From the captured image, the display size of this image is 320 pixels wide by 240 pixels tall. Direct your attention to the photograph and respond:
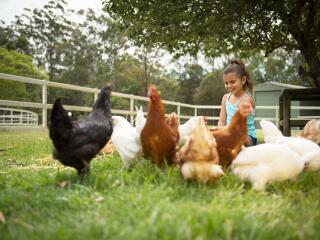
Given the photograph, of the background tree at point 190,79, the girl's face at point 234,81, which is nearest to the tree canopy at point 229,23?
the girl's face at point 234,81

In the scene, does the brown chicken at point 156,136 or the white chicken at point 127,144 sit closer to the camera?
the brown chicken at point 156,136

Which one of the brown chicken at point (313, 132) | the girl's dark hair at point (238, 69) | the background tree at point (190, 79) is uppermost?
the background tree at point (190, 79)

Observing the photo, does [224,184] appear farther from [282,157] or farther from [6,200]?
[6,200]

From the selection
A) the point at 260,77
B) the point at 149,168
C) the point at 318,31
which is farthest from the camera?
the point at 260,77

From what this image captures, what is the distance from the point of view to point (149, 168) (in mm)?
3354

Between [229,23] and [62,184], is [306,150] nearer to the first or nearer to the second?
[62,184]

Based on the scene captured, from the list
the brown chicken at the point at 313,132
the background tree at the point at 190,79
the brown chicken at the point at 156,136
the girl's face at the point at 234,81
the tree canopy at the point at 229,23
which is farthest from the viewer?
the background tree at the point at 190,79

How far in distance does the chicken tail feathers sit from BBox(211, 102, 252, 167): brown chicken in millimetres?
1311

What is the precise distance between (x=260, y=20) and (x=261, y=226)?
6080mm

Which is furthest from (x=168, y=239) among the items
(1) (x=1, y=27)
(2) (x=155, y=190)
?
(1) (x=1, y=27)

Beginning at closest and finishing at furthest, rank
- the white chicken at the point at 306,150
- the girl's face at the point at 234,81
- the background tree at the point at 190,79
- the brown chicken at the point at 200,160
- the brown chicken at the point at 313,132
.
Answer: the brown chicken at the point at 200,160 → the white chicken at the point at 306,150 → the brown chicken at the point at 313,132 → the girl's face at the point at 234,81 → the background tree at the point at 190,79

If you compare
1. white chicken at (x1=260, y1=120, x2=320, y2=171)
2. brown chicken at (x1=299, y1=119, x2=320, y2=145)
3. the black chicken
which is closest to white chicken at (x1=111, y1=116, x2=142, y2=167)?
the black chicken

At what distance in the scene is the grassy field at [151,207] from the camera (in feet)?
6.59

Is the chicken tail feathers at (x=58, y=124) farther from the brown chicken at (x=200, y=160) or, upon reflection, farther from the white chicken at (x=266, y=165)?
the white chicken at (x=266, y=165)
